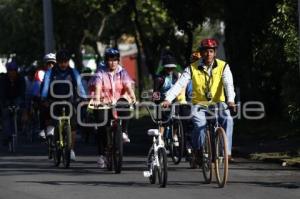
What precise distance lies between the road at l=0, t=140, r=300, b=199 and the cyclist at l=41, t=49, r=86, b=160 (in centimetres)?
106

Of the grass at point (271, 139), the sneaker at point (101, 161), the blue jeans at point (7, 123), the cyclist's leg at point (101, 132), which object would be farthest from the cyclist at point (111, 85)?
the blue jeans at point (7, 123)

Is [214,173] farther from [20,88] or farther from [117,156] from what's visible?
[20,88]

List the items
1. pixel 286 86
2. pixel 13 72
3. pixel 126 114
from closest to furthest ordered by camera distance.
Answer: pixel 126 114 < pixel 286 86 < pixel 13 72

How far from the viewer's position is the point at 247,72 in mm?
21766

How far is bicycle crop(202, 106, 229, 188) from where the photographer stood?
37.4ft

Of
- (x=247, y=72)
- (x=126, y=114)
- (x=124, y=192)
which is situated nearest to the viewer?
(x=124, y=192)

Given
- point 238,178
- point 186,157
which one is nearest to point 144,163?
point 186,157

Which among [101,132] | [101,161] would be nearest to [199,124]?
[101,132]

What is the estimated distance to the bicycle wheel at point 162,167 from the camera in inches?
451

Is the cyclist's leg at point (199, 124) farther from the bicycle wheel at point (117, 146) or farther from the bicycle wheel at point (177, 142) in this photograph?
the bicycle wheel at point (177, 142)

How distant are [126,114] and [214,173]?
2.07 metres

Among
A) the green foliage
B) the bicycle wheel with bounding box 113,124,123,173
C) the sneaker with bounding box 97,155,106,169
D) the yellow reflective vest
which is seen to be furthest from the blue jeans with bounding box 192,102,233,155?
the green foliage

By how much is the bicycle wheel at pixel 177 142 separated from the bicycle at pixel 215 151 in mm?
2532

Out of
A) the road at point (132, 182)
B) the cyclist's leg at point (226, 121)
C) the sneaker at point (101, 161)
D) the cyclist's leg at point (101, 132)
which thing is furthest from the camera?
the sneaker at point (101, 161)
